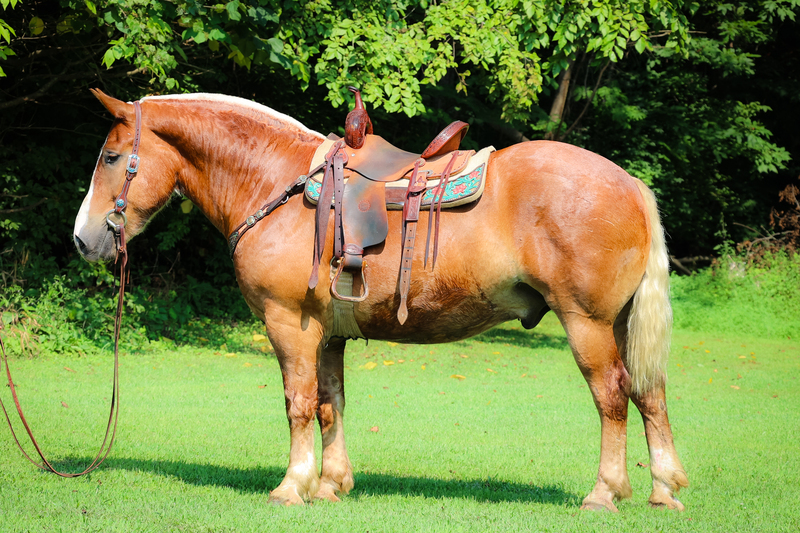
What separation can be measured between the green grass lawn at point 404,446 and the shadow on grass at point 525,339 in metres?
1.72

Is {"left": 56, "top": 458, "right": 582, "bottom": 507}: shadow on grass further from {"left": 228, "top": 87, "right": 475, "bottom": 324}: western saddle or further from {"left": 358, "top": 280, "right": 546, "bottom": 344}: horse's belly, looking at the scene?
{"left": 228, "top": 87, "right": 475, "bottom": 324}: western saddle

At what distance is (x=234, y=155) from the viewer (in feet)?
14.6

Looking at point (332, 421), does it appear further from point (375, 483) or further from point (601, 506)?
point (601, 506)

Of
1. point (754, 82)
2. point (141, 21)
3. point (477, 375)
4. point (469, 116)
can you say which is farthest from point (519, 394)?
point (754, 82)

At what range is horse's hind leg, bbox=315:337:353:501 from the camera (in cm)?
455

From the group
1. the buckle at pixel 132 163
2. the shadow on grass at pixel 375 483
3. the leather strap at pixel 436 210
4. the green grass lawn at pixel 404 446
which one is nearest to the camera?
the green grass lawn at pixel 404 446

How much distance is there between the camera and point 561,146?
13.5 feet

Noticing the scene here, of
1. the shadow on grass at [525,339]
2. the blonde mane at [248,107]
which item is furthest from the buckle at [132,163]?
the shadow on grass at [525,339]

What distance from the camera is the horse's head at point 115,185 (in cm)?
432

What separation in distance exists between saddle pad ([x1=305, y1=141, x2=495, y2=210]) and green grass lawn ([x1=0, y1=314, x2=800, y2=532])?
1811 millimetres

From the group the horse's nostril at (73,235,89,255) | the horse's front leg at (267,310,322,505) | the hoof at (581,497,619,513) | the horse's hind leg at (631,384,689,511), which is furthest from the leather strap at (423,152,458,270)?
the horse's nostril at (73,235,89,255)

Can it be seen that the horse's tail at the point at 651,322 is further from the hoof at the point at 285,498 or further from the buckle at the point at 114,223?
the buckle at the point at 114,223

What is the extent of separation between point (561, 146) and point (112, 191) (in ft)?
9.15

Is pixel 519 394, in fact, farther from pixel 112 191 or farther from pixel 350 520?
pixel 112 191
